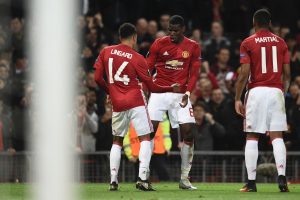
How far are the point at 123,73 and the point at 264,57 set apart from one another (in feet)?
5.59

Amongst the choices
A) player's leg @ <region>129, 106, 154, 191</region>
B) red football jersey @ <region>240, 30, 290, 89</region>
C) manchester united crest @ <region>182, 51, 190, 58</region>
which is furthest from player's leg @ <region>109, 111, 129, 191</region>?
red football jersey @ <region>240, 30, 290, 89</region>

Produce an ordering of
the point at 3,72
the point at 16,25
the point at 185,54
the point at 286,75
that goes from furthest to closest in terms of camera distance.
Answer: the point at 16,25 < the point at 3,72 < the point at 185,54 < the point at 286,75

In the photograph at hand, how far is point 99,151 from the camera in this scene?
1449cm

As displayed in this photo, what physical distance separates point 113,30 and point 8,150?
601cm

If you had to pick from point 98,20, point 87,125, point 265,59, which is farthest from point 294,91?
point 265,59

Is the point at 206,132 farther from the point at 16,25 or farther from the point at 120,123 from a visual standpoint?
the point at 120,123

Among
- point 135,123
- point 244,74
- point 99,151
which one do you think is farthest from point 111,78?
point 99,151

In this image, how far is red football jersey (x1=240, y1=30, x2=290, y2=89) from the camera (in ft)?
32.1

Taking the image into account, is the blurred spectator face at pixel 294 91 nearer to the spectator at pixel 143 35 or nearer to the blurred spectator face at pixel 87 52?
the spectator at pixel 143 35

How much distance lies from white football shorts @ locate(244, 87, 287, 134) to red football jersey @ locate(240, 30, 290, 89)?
0.15 m

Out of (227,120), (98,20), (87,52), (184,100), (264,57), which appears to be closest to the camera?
(264,57)

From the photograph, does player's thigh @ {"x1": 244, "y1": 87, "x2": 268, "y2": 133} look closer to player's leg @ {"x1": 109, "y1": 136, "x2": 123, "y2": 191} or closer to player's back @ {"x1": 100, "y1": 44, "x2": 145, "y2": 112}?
player's back @ {"x1": 100, "y1": 44, "x2": 145, "y2": 112}

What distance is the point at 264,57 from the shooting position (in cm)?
986

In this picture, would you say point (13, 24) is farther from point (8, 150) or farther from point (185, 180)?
point (185, 180)
